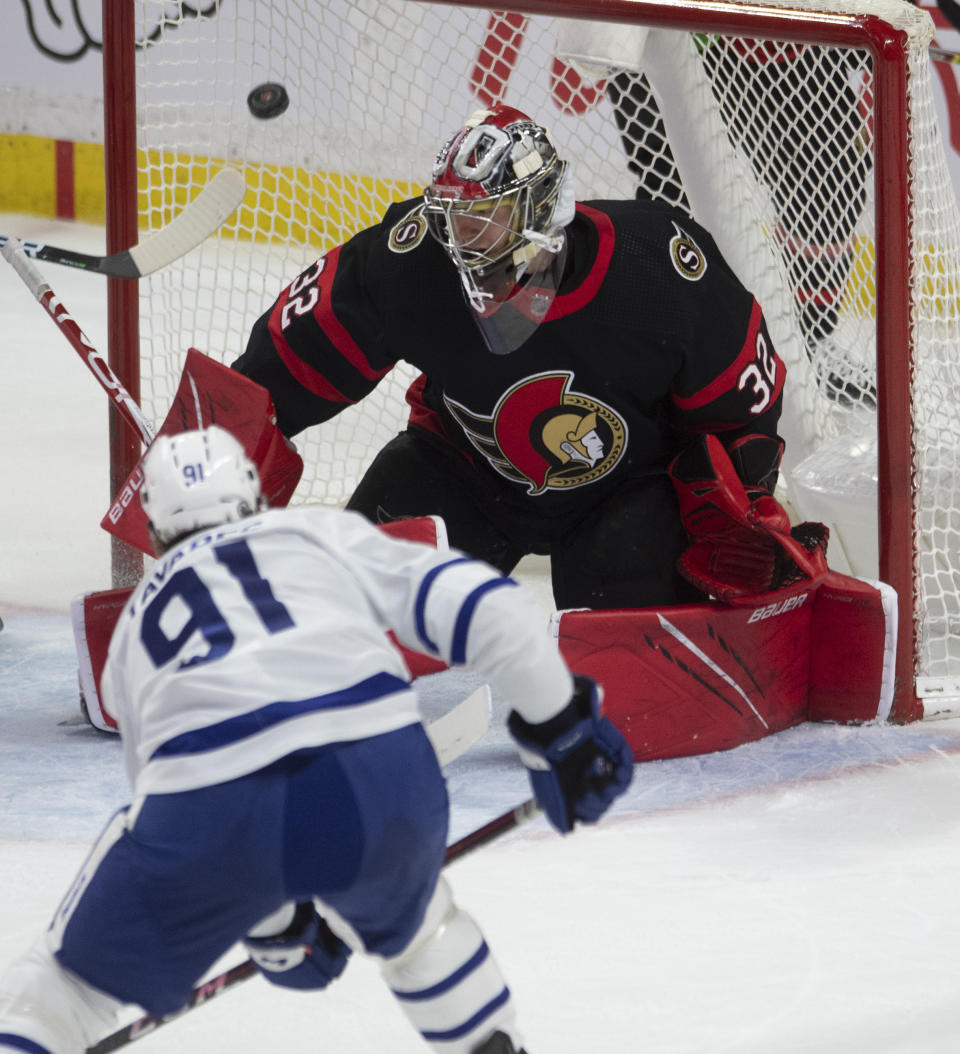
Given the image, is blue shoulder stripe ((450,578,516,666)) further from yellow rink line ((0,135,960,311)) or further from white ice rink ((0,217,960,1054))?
yellow rink line ((0,135,960,311))

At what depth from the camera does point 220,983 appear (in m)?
1.35

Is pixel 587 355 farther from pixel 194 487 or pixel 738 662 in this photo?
pixel 194 487

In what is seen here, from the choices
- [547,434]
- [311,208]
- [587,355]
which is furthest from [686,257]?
[311,208]

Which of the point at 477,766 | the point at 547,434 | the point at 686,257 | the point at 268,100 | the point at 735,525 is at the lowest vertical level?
the point at 477,766

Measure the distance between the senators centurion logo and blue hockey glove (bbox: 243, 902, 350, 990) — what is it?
0.97 meters

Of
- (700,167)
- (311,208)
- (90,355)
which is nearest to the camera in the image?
(90,355)

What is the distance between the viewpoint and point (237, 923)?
1195 mm

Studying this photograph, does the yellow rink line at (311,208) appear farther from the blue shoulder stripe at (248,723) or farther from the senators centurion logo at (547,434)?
the blue shoulder stripe at (248,723)

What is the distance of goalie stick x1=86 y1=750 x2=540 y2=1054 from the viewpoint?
51.5 inches

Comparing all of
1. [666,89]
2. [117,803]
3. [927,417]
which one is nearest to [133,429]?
[117,803]

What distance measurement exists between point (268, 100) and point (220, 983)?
152 centimetres

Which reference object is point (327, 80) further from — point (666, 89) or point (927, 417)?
point (927, 417)

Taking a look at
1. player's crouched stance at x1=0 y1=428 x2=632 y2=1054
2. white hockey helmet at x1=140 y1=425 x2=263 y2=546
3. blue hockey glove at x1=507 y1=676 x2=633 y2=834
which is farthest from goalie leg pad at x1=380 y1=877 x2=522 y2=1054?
white hockey helmet at x1=140 y1=425 x2=263 y2=546

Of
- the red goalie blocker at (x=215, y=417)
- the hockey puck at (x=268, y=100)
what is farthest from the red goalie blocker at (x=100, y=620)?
the hockey puck at (x=268, y=100)
